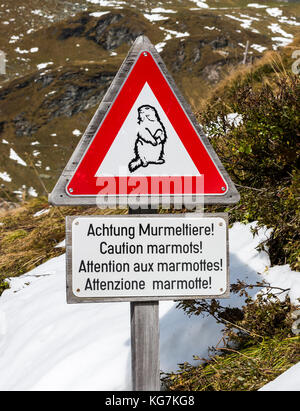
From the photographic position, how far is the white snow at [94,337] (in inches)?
101

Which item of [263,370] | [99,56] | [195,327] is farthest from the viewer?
[99,56]

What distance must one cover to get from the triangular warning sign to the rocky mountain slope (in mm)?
42701

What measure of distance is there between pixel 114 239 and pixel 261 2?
7598 inches

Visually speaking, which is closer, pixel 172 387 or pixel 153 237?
pixel 153 237

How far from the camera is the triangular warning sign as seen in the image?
6.08ft

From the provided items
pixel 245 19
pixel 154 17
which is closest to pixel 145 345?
pixel 154 17

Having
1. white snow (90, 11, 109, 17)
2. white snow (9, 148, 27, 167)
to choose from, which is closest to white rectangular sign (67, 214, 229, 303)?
white snow (9, 148, 27, 167)

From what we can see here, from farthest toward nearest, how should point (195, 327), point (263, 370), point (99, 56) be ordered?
point (99, 56), point (195, 327), point (263, 370)

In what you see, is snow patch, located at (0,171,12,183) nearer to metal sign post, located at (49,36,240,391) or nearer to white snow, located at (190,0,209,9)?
metal sign post, located at (49,36,240,391)

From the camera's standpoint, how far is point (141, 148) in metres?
1.85

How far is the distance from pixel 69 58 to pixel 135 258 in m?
92.5
